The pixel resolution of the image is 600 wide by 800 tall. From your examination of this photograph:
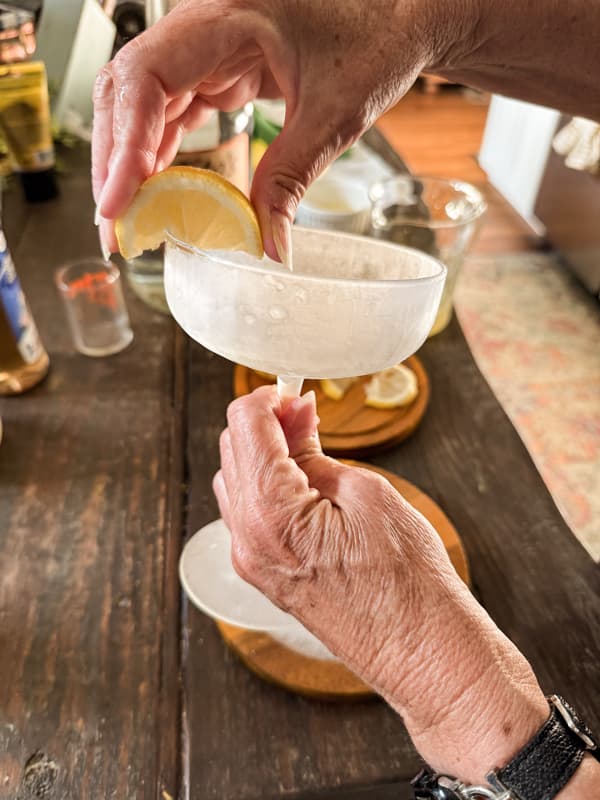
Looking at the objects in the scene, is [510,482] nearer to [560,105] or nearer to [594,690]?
[594,690]

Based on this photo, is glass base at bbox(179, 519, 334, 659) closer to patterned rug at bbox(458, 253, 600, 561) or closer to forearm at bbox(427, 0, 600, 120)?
forearm at bbox(427, 0, 600, 120)

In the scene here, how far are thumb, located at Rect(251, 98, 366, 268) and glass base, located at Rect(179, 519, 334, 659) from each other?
29cm

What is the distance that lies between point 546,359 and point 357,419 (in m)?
1.24

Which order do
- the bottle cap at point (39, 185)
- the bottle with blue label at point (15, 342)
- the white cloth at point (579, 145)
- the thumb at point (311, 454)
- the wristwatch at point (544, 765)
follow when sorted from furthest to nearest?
the white cloth at point (579, 145) < the bottle cap at point (39, 185) < the bottle with blue label at point (15, 342) < the thumb at point (311, 454) < the wristwatch at point (544, 765)

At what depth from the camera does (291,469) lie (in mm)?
475

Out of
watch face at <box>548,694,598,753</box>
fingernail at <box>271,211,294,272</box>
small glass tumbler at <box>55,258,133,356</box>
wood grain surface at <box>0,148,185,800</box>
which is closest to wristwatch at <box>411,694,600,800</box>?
watch face at <box>548,694,598,753</box>

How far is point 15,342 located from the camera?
2.45 feet

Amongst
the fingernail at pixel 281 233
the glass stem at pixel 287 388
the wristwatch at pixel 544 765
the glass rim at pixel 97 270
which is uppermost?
the fingernail at pixel 281 233

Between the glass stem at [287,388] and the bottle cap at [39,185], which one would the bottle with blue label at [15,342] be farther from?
the bottle cap at [39,185]

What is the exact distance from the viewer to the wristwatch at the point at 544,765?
0.39 metres

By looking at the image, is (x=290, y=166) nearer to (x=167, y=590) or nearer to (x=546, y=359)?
(x=167, y=590)

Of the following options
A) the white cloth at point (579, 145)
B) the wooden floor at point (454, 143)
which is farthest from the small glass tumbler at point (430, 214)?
the wooden floor at point (454, 143)

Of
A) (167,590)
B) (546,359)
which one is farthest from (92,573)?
(546,359)

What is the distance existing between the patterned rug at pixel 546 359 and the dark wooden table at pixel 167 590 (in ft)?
2.12
